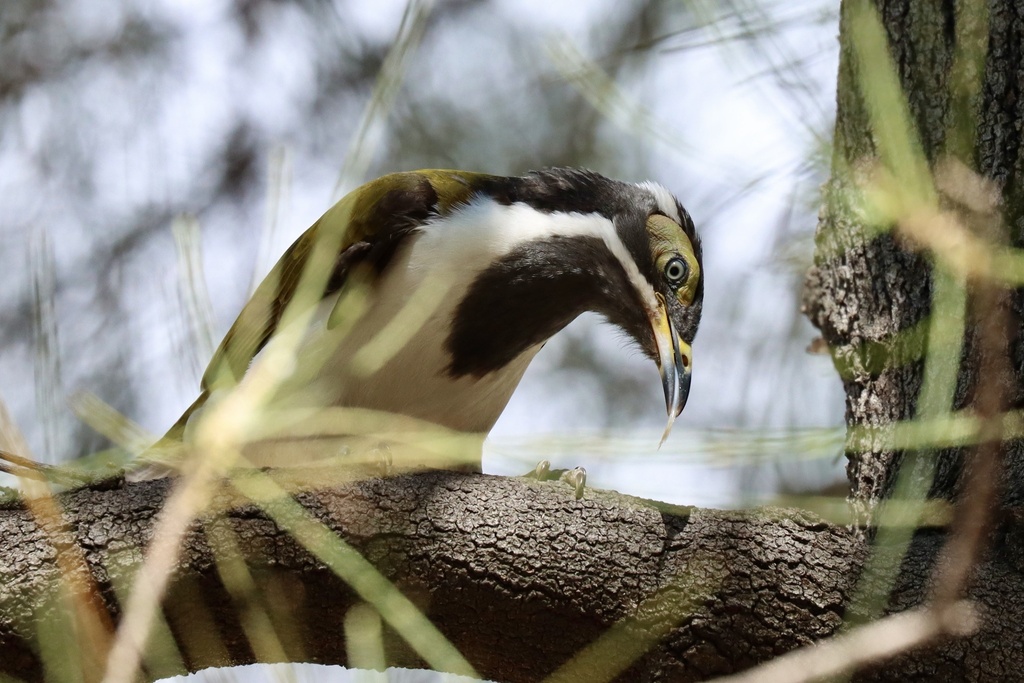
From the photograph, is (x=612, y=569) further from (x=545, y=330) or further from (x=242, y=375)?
(x=242, y=375)

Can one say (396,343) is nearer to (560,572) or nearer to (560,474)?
(560,474)

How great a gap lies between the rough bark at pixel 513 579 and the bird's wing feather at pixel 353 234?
3.74 ft

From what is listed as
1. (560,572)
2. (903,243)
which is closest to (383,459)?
(560,572)

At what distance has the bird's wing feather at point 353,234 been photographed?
3383 millimetres

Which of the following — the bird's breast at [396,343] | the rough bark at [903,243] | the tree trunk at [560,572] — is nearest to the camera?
the tree trunk at [560,572]

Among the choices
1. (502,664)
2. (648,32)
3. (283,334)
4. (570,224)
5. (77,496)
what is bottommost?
(502,664)

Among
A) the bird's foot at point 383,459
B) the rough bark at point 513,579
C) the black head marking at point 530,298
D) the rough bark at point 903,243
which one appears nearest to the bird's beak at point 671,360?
the black head marking at point 530,298

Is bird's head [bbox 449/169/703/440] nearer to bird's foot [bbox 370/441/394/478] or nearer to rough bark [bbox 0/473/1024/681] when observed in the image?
bird's foot [bbox 370/441/394/478]

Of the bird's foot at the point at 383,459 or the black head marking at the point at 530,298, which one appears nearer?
the bird's foot at the point at 383,459

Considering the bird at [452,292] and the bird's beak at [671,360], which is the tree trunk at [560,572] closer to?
the bird's beak at [671,360]

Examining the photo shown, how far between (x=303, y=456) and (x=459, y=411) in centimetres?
60

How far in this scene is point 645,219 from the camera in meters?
3.53

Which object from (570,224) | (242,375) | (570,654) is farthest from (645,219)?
(570,654)

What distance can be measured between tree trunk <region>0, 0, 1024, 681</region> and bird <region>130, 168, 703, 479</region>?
986 mm
